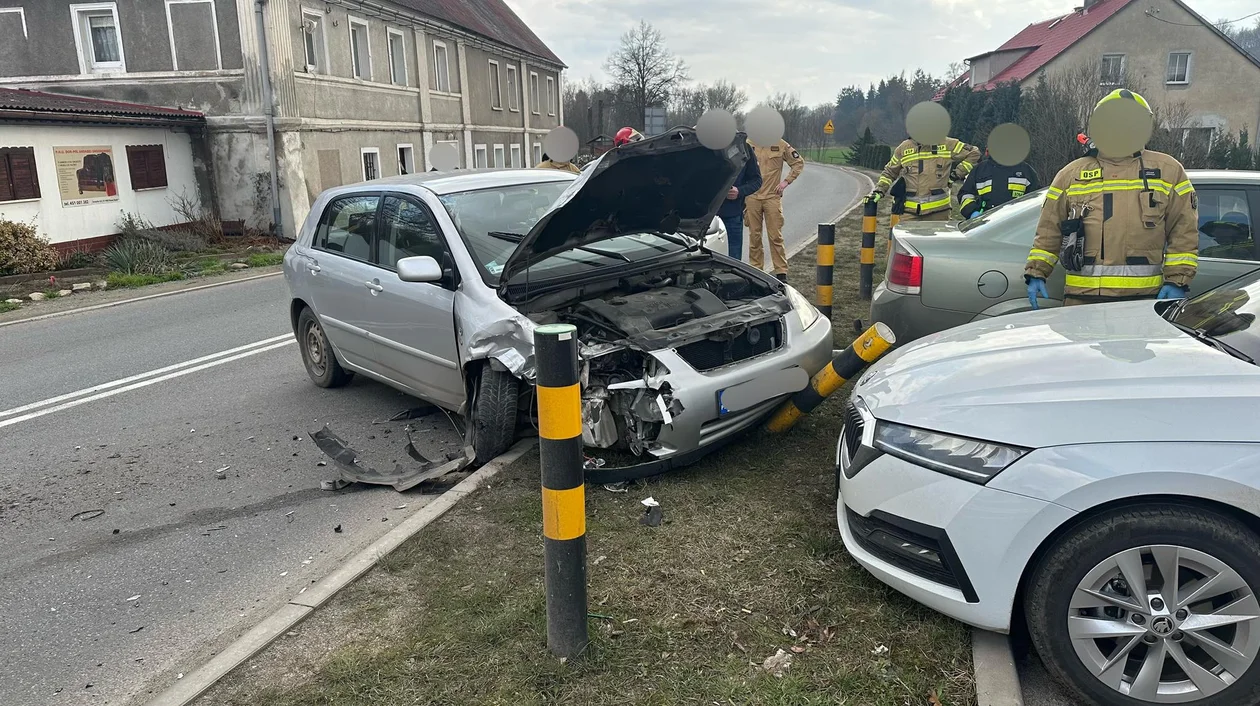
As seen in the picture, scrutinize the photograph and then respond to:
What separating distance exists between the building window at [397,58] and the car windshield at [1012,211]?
22199 mm

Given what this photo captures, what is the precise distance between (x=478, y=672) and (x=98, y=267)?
15814 millimetres

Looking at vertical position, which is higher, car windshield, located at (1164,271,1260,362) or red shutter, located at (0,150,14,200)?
red shutter, located at (0,150,14,200)

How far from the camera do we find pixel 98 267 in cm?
1533

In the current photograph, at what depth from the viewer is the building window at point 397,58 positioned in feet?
81.1

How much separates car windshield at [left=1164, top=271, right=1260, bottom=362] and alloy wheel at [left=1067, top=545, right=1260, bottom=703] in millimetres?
796

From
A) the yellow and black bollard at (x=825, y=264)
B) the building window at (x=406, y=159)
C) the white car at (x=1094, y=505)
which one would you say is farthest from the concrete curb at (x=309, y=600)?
the building window at (x=406, y=159)

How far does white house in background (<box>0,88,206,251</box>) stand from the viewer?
50.0 ft

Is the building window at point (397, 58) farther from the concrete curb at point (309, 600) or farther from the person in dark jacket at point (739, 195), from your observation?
the concrete curb at point (309, 600)

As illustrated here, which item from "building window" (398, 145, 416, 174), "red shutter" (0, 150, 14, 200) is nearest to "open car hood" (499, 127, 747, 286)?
"red shutter" (0, 150, 14, 200)

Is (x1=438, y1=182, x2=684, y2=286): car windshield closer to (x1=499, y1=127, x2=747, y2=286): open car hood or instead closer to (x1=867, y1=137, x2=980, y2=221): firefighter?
(x1=499, y1=127, x2=747, y2=286): open car hood

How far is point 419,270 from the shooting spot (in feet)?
15.2

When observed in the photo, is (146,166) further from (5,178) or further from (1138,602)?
(1138,602)

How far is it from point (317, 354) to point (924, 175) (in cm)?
631

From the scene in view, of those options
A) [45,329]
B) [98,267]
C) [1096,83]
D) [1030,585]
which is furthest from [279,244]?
[1096,83]
